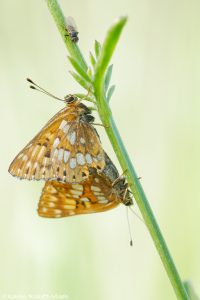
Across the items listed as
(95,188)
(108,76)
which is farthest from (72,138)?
(108,76)

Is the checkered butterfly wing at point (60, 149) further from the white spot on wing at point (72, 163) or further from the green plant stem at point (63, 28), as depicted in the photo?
the green plant stem at point (63, 28)

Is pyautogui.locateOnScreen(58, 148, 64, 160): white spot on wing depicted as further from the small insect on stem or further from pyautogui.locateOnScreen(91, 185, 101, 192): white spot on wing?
the small insect on stem

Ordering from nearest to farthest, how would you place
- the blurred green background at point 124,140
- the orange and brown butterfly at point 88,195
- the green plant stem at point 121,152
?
the green plant stem at point 121,152 < the orange and brown butterfly at point 88,195 < the blurred green background at point 124,140

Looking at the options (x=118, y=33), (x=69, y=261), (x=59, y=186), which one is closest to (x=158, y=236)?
(x=118, y=33)

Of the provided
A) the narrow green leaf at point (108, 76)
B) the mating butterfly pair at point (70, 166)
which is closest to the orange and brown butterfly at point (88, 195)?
the mating butterfly pair at point (70, 166)

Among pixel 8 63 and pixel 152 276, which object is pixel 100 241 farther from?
pixel 8 63

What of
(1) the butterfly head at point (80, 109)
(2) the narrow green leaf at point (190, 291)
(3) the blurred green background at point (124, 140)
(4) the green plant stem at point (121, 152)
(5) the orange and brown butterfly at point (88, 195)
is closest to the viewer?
(4) the green plant stem at point (121, 152)

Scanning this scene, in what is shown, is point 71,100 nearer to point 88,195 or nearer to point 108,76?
point 88,195

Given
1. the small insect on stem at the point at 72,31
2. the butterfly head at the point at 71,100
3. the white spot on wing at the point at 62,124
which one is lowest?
the white spot on wing at the point at 62,124
